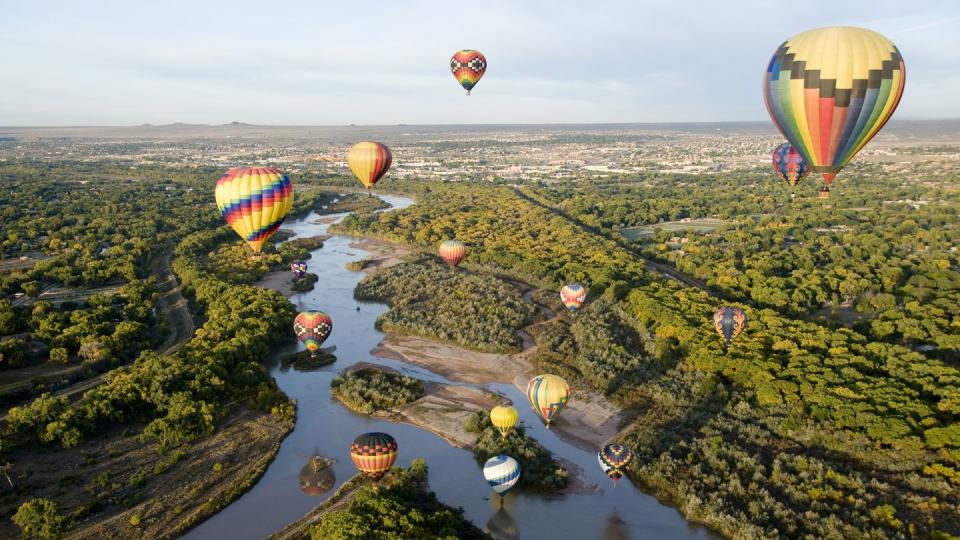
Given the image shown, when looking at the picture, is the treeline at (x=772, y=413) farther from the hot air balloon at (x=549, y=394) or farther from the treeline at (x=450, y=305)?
the hot air balloon at (x=549, y=394)

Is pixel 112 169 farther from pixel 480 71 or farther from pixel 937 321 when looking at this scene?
pixel 937 321

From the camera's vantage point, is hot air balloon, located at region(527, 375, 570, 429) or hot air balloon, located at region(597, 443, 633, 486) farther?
hot air balloon, located at region(527, 375, 570, 429)

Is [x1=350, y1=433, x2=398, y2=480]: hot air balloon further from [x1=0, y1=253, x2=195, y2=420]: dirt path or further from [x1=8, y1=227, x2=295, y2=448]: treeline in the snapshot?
[x1=0, y1=253, x2=195, y2=420]: dirt path

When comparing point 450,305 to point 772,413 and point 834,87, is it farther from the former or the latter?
point 834,87

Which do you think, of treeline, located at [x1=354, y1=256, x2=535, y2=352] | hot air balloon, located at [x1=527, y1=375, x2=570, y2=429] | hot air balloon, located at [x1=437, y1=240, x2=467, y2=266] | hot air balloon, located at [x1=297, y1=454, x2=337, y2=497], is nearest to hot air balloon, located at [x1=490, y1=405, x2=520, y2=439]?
hot air balloon, located at [x1=527, y1=375, x2=570, y2=429]

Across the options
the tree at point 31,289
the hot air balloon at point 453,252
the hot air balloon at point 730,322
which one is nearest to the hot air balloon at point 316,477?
the hot air balloon at point 730,322

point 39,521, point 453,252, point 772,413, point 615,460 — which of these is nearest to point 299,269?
point 453,252
